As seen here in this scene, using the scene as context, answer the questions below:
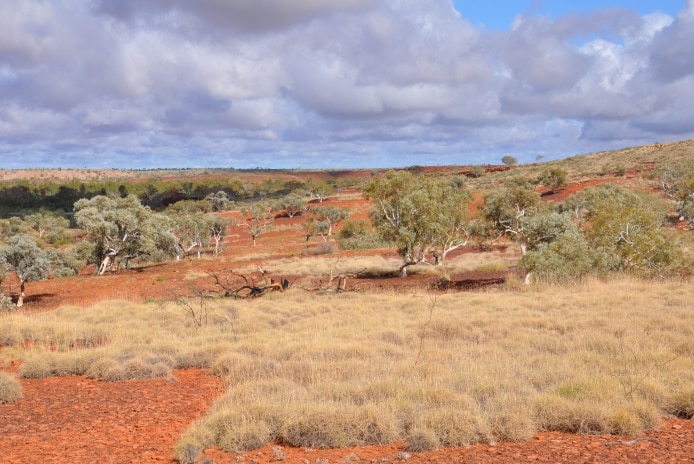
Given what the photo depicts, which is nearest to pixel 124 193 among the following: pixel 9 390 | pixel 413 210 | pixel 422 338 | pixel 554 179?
pixel 554 179

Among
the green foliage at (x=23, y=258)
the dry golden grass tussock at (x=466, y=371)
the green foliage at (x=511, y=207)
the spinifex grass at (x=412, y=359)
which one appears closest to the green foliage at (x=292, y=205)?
the green foliage at (x=511, y=207)

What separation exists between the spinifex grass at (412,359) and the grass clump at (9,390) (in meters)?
1.50

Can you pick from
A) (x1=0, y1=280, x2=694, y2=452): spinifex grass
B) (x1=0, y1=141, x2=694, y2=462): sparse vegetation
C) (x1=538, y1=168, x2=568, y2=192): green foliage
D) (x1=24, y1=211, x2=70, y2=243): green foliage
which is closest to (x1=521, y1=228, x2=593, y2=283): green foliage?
(x1=0, y1=141, x2=694, y2=462): sparse vegetation

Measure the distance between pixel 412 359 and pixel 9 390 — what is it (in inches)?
289

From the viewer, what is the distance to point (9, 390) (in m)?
9.40

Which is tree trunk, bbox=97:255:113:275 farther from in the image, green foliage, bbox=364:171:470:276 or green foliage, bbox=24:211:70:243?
green foliage, bbox=24:211:70:243

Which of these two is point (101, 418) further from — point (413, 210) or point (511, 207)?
point (511, 207)

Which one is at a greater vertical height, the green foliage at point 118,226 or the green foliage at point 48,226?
the green foliage at point 118,226

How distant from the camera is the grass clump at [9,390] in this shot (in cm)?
932

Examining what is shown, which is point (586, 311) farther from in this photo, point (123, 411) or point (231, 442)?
point (123, 411)

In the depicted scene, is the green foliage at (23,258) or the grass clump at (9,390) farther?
the green foliage at (23,258)

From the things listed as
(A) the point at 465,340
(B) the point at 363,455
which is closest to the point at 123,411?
(B) the point at 363,455

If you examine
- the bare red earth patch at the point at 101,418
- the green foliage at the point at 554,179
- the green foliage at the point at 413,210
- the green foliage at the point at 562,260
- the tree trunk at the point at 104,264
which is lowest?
the tree trunk at the point at 104,264

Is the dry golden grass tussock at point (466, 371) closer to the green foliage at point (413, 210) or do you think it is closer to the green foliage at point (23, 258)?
the green foliage at point (413, 210)
